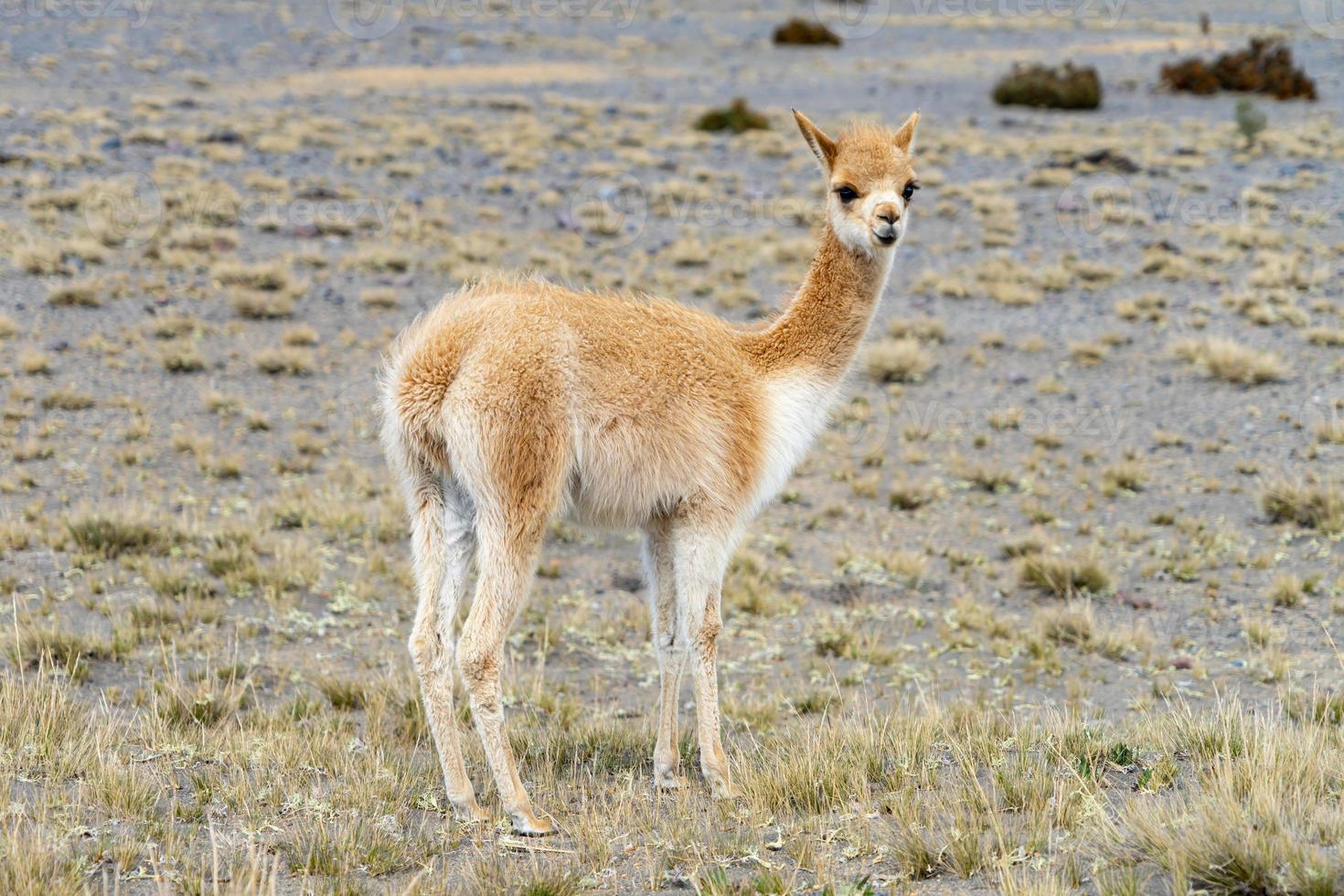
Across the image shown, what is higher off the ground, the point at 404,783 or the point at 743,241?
the point at 743,241

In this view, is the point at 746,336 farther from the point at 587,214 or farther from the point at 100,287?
the point at 587,214

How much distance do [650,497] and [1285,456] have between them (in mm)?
7477

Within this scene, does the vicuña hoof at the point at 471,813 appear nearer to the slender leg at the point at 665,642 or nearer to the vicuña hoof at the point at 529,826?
the vicuña hoof at the point at 529,826

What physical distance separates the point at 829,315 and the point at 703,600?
145cm

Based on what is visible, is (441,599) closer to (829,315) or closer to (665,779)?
(665,779)

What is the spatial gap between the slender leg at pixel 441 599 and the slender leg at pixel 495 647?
161mm

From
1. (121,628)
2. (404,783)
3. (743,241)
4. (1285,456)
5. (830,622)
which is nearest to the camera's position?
(404,783)

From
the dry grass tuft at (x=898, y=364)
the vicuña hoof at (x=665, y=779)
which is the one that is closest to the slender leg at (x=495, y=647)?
the vicuña hoof at (x=665, y=779)

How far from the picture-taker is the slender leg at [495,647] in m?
4.30

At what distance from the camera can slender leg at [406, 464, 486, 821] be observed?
4.45 metres

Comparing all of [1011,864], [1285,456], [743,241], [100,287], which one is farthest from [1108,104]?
[1011,864]

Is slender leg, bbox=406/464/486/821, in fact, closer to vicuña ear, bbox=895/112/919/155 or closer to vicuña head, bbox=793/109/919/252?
vicuña head, bbox=793/109/919/252

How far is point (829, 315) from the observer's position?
527 centimetres

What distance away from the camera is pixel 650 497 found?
186 inches
